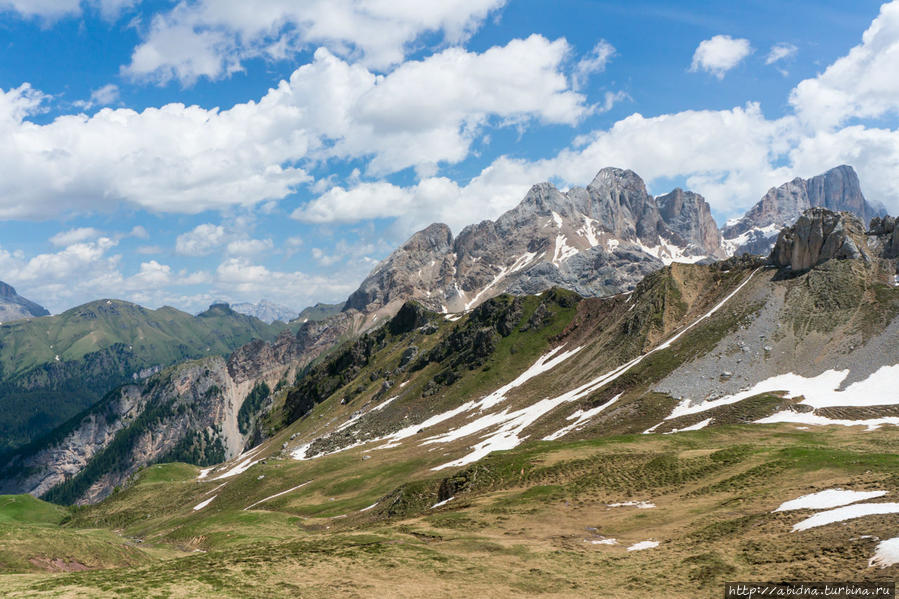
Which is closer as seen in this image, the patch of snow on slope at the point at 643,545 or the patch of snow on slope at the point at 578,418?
the patch of snow on slope at the point at 643,545

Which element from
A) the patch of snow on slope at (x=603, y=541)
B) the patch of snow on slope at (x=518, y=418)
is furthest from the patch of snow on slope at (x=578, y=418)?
the patch of snow on slope at (x=603, y=541)

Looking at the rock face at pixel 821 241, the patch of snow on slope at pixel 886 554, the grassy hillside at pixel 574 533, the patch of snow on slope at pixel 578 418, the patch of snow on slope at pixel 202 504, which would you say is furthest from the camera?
the patch of snow on slope at pixel 202 504

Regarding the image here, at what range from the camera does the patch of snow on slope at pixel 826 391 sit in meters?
80.9

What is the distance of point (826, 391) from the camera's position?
3418 inches

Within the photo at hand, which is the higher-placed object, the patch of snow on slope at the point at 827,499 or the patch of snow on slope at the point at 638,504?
the patch of snow on slope at the point at 827,499

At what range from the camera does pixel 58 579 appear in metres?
30.9

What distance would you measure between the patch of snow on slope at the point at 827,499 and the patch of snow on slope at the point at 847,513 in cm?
152

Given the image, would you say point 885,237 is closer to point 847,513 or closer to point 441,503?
point 847,513

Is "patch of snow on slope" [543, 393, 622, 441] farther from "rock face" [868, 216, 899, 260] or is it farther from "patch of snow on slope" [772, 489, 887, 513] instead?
"rock face" [868, 216, 899, 260]

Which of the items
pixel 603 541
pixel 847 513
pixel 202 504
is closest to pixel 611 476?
pixel 603 541

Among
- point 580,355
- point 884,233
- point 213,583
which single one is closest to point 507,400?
point 580,355

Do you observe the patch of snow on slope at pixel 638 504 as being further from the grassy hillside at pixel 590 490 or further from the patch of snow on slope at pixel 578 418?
the patch of snow on slope at pixel 578 418

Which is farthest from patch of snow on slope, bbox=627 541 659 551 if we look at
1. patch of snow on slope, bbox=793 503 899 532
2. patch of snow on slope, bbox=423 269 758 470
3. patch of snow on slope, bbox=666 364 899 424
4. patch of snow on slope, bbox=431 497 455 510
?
patch of snow on slope, bbox=423 269 758 470

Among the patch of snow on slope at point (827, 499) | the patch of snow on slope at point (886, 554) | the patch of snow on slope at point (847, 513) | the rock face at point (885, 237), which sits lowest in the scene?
the patch of snow on slope at point (827, 499)
